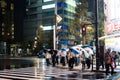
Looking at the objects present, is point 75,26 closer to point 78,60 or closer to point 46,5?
point 78,60

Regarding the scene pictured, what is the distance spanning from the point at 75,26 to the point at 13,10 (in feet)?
166

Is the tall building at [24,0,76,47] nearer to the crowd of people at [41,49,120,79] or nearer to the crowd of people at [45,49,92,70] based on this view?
the crowd of people at [45,49,92,70]

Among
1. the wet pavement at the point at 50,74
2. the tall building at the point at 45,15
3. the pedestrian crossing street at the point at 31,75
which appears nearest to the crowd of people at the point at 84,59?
the wet pavement at the point at 50,74

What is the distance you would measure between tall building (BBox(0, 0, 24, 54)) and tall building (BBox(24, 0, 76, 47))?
4.38 metres

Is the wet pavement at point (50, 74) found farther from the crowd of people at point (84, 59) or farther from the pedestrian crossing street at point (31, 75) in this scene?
the crowd of people at point (84, 59)

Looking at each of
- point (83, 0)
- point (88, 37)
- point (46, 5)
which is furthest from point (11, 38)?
point (83, 0)

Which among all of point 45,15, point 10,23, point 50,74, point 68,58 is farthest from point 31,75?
point 45,15

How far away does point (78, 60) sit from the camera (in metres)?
30.4

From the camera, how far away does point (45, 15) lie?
10675 centimetres

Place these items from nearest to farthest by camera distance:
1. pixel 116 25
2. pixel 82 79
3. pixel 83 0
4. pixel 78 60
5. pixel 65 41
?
pixel 116 25 → pixel 82 79 → pixel 78 60 → pixel 83 0 → pixel 65 41

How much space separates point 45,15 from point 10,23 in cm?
1199

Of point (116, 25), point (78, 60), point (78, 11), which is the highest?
point (78, 11)

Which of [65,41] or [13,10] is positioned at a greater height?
[13,10]

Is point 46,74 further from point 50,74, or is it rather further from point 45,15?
point 45,15
